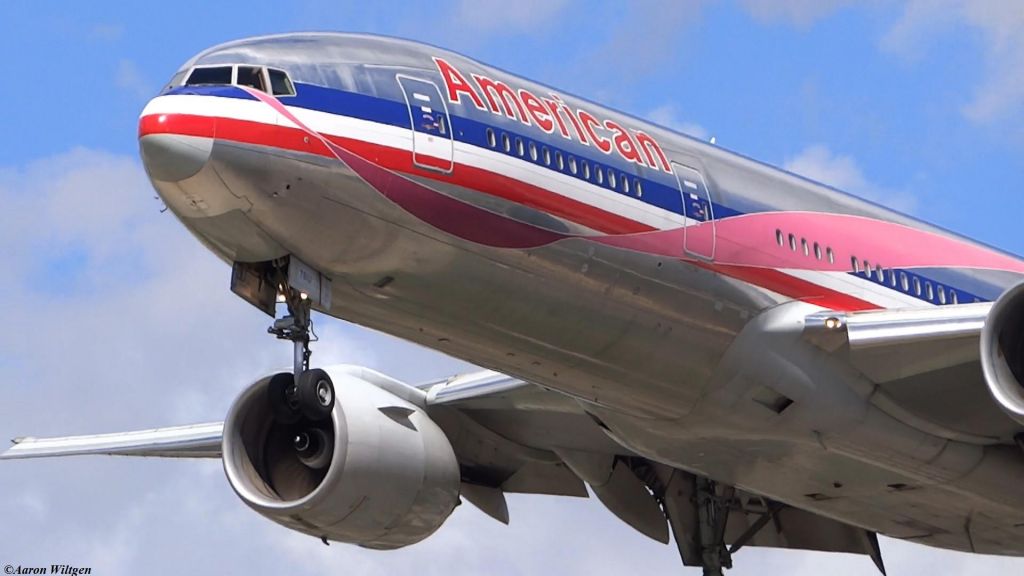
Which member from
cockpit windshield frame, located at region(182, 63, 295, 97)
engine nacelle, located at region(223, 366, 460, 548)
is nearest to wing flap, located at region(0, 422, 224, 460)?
engine nacelle, located at region(223, 366, 460, 548)

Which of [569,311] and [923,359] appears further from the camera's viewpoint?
[923,359]

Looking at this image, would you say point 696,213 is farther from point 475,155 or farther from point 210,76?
point 210,76

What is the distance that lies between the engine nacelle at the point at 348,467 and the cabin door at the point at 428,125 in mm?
4708

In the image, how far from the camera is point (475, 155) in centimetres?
2161

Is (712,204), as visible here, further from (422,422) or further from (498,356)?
(422,422)

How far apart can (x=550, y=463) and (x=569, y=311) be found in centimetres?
628

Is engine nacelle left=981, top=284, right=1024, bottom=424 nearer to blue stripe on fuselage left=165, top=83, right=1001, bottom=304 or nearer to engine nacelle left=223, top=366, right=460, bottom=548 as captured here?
blue stripe on fuselage left=165, top=83, right=1001, bottom=304

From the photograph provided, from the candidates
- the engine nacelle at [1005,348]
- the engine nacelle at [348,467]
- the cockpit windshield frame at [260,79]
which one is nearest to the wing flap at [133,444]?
the engine nacelle at [348,467]

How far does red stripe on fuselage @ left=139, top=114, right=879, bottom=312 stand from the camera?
20.1m

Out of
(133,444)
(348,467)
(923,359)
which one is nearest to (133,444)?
(133,444)

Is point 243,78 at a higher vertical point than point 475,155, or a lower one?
higher

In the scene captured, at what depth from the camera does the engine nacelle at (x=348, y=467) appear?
2484 centimetres

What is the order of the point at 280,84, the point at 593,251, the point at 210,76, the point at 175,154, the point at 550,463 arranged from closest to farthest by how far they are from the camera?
1. the point at 175,154
2. the point at 210,76
3. the point at 280,84
4. the point at 593,251
5. the point at 550,463

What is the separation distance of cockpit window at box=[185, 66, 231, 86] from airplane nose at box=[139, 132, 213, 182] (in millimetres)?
910
